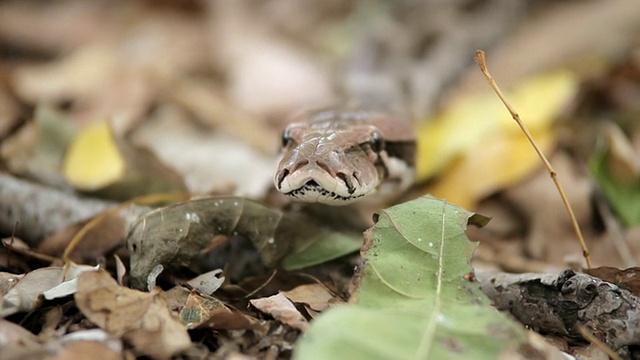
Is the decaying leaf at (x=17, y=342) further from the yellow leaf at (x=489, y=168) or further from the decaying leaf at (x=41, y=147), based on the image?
the yellow leaf at (x=489, y=168)

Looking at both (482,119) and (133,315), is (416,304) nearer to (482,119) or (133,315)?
(133,315)

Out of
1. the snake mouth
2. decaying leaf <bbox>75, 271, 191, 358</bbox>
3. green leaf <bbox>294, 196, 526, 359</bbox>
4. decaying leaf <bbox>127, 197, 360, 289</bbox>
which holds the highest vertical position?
the snake mouth

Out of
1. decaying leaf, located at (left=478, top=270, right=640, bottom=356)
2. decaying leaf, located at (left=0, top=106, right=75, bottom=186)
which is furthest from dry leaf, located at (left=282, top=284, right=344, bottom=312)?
decaying leaf, located at (left=0, top=106, right=75, bottom=186)

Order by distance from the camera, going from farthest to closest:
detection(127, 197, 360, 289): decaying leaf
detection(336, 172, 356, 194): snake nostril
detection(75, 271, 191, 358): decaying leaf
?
detection(336, 172, 356, 194): snake nostril < detection(127, 197, 360, 289): decaying leaf < detection(75, 271, 191, 358): decaying leaf

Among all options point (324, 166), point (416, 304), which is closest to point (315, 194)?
point (324, 166)

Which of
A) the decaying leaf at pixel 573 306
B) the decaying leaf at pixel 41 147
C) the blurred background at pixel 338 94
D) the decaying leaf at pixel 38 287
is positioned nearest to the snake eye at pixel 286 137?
the blurred background at pixel 338 94

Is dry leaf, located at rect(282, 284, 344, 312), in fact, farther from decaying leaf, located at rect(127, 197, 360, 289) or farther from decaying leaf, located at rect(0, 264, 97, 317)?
decaying leaf, located at rect(0, 264, 97, 317)
